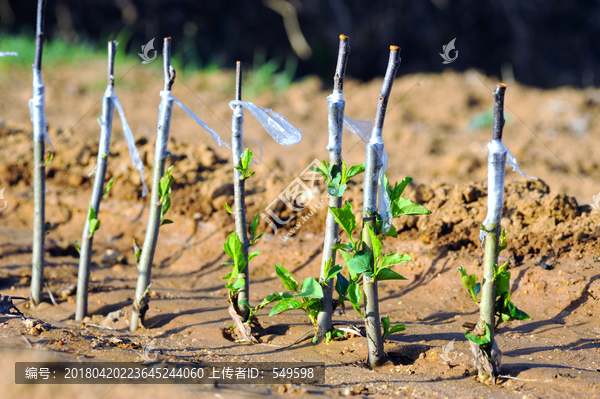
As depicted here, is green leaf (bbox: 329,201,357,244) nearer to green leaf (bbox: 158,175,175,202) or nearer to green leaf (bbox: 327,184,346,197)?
green leaf (bbox: 327,184,346,197)

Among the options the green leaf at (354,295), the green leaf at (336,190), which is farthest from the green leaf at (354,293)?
the green leaf at (336,190)

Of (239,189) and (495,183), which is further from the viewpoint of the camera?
(239,189)

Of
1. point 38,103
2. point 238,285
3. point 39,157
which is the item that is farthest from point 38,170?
point 238,285

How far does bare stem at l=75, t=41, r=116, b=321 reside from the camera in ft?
7.18

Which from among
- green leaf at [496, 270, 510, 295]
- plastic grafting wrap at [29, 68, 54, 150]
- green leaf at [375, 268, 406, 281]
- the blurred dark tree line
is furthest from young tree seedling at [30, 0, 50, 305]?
the blurred dark tree line

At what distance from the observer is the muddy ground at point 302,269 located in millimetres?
1740

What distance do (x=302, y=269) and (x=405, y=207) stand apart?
50.8 inches

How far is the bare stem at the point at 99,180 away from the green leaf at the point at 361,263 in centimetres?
120

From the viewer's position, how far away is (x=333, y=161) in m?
1.80

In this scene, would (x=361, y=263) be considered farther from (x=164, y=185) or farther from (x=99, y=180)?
(x=99, y=180)

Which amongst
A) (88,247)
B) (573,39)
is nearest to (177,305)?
(88,247)

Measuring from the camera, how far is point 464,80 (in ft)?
24.0
